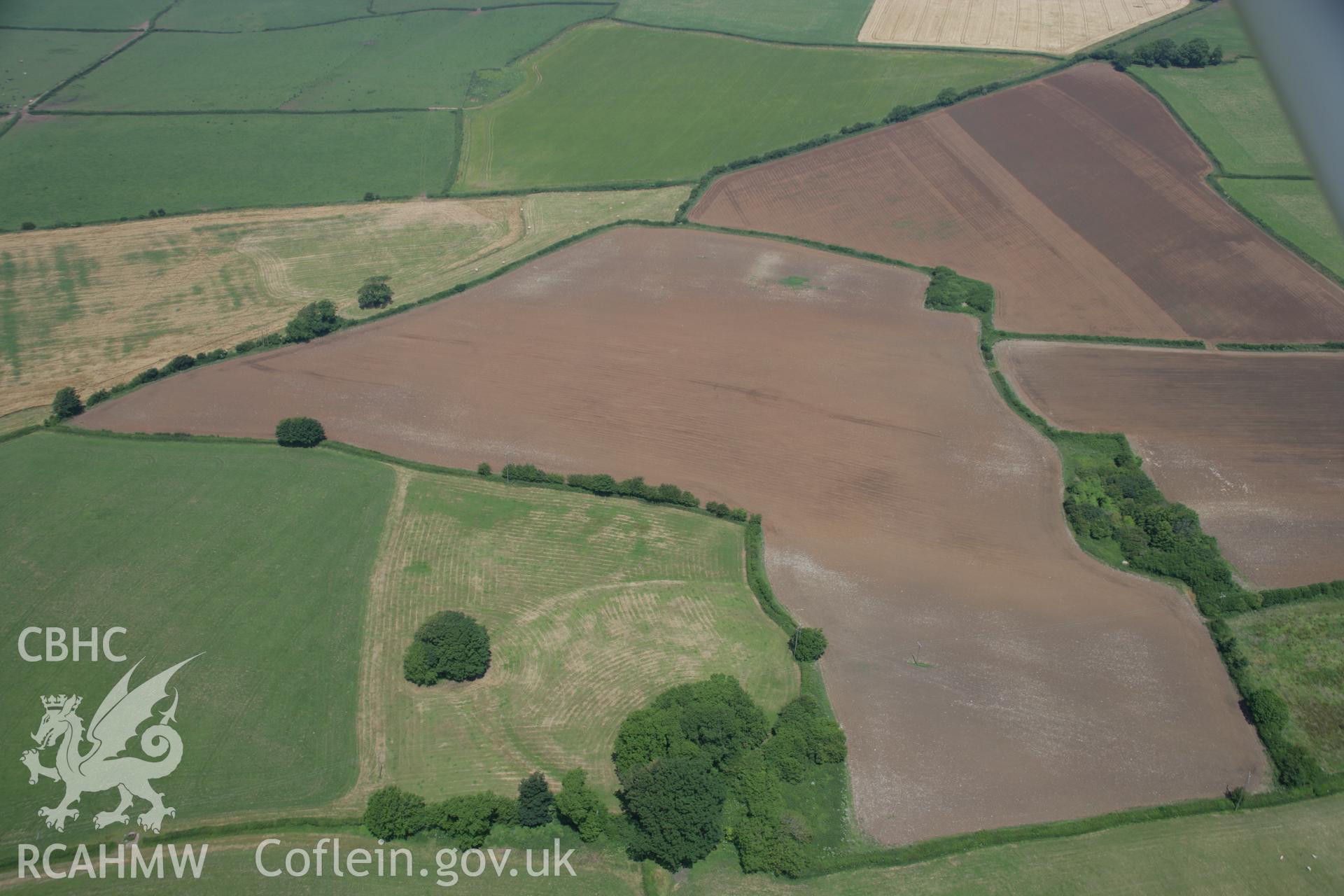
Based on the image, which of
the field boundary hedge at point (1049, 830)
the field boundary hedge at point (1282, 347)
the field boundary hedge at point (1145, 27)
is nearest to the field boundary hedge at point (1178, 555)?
the field boundary hedge at point (1049, 830)

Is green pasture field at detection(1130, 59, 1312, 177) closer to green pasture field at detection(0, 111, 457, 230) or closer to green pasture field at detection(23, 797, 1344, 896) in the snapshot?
green pasture field at detection(23, 797, 1344, 896)

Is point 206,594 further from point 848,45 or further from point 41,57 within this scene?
point 41,57

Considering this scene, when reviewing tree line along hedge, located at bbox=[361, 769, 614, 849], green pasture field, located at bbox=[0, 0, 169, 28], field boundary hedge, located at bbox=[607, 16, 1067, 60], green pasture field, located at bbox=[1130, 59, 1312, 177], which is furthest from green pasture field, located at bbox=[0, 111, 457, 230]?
green pasture field, located at bbox=[1130, 59, 1312, 177]

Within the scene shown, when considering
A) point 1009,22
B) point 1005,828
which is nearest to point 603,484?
point 1005,828

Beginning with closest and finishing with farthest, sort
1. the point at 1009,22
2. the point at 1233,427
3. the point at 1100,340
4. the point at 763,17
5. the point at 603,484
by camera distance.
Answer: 1. the point at 603,484
2. the point at 1233,427
3. the point at 1100,340
4. the point at 1009,22
5. the point at 763,17

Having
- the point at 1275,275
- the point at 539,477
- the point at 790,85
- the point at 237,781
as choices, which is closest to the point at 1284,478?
the point at 1275,275

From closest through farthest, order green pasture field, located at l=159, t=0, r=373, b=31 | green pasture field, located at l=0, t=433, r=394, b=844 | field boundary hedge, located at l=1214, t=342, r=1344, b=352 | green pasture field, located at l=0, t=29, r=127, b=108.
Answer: green pasture field, located at l=0, t=433, r=394, b=844
field boundary hedge, located at l=1214, t=342, r=1344, b=352
green pasture field, located at l=0, t=29, r=127, b=108
green pasture field, located at l=159, t=0, r=373, b=31

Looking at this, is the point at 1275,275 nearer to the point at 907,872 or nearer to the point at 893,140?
the point at 893,140
